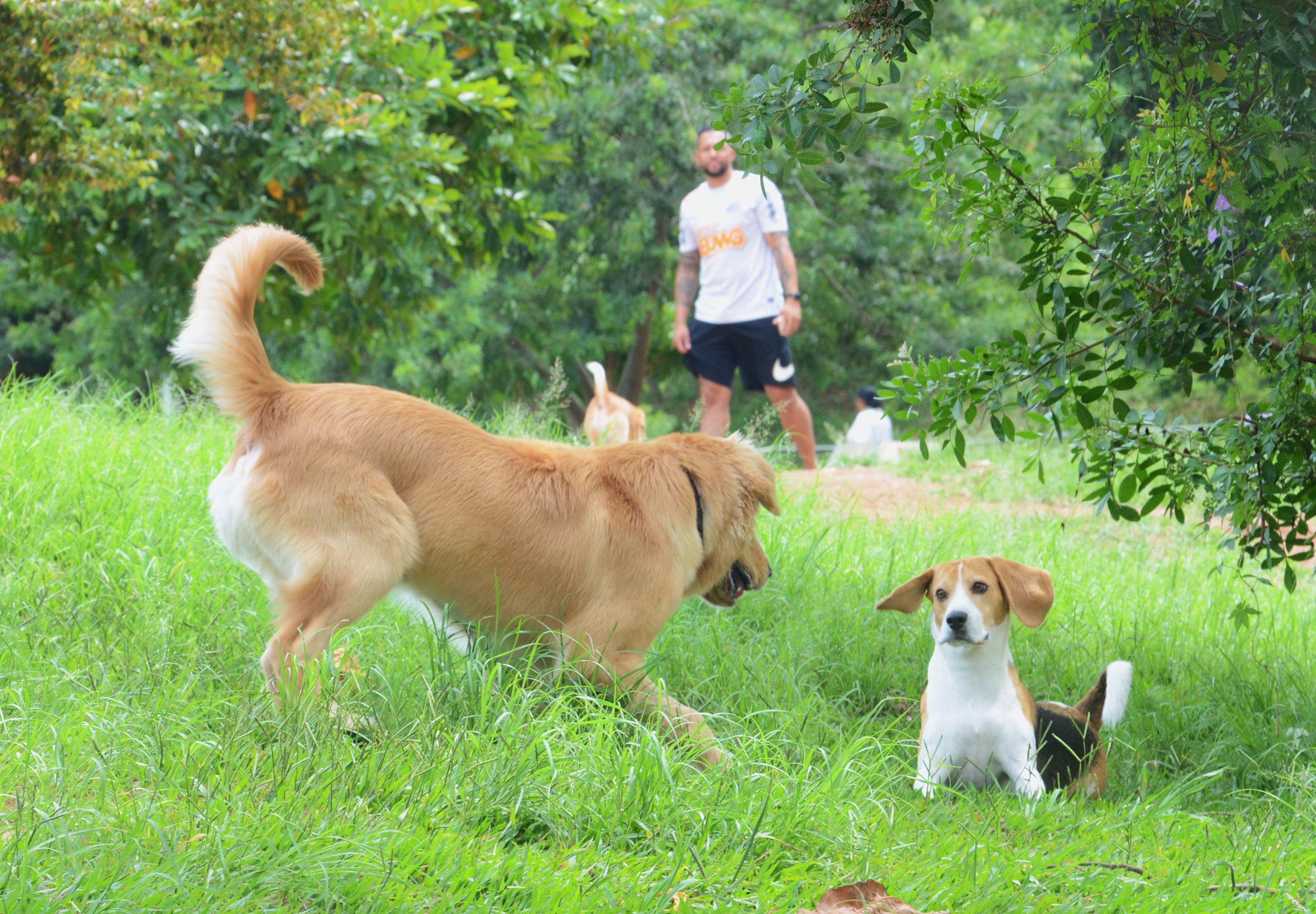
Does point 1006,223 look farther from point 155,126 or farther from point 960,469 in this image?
point 960,469

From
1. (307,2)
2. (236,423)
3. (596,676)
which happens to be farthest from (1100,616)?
(236,423)

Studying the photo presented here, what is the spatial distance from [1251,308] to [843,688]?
2036 mm

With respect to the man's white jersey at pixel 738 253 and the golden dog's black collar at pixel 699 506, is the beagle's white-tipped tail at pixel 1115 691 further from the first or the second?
the man's white jersey at pixel 738 253

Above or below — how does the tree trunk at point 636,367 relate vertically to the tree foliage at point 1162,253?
below

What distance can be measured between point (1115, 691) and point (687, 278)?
18.5 feet

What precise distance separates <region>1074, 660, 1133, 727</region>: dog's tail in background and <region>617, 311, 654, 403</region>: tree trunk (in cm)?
1558

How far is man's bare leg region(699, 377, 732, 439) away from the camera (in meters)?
8.48

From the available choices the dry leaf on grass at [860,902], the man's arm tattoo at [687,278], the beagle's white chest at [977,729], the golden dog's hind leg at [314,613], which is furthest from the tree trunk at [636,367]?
the dry leaf on grass at [860,902]

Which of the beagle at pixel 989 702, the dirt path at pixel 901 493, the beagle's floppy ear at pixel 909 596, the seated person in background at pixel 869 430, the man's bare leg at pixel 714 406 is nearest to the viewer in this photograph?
the beagle at pixel 989 702

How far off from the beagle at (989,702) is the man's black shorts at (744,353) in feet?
16.0

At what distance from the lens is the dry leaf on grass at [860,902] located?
240 cm

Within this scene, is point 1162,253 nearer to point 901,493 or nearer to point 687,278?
point 901,493

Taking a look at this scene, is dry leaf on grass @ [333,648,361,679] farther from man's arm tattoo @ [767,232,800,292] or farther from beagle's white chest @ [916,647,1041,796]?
man's arm tattoo @ [767,232,800,292]

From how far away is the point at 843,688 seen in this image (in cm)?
459
